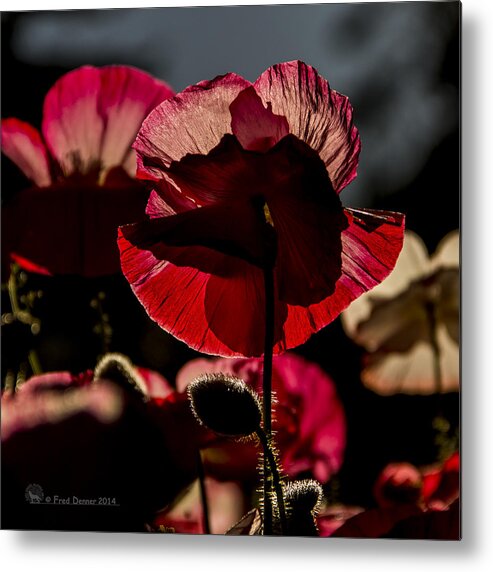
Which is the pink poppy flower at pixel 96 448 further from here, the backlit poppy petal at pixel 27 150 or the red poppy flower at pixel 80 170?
the backlit poppy petal at pixel 27 150

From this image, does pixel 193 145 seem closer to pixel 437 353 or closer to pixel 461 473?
pixel 437 353

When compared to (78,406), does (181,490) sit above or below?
below

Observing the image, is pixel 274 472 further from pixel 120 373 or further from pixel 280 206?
pixel 280 206

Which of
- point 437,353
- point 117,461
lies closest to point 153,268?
point 117,461

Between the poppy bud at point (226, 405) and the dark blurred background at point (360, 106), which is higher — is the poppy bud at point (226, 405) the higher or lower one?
the lower one

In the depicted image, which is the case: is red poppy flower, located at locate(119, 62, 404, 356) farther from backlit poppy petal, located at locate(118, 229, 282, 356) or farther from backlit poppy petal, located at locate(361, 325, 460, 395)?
backlit poppy petal, located at locate(361, 325, 460, 395)

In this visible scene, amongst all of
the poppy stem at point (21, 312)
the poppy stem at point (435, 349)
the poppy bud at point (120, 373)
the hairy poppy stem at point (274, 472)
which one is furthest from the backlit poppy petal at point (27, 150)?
the poppy stem at point (435, 349)

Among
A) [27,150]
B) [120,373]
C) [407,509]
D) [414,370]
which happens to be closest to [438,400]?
[414,370]
